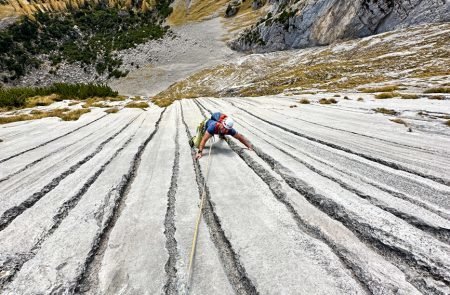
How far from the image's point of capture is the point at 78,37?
12294cm

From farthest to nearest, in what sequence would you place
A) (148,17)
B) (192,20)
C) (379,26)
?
1. (148,17)
2. (192,20)
3. (379,26)

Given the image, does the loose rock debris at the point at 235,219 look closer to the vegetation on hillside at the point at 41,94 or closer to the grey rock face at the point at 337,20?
the vegetation on hillside at the point at 41,94

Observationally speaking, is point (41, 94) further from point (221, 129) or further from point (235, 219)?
point (235, 219)

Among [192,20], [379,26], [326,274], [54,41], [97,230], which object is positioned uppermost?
[192,20]

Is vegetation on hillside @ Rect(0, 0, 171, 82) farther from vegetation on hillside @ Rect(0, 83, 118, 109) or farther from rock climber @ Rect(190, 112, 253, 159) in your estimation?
rock climber @ Rect(190, 112, 253, 159)

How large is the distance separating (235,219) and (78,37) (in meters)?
149

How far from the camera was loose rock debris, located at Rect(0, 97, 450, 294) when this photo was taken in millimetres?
3301

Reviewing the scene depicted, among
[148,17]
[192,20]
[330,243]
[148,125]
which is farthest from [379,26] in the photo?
[148,17]

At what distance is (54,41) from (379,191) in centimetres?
14078

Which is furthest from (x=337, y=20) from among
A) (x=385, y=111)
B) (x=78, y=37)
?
(x=78, y=37)

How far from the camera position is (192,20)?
13900 cm

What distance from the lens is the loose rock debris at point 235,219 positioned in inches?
130

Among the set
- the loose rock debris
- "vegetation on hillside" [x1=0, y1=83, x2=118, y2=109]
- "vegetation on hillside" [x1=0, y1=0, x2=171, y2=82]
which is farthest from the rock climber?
"vegetation on hillside" [x1=0, y1=0, x2=171, y2=82]

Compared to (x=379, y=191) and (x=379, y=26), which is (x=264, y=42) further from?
(x=379, y=191)
